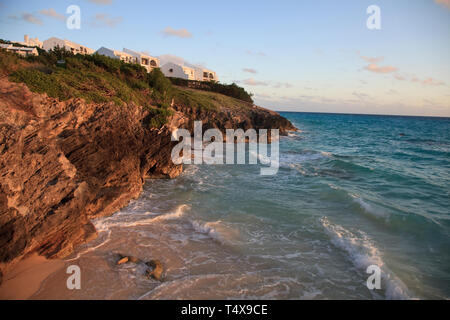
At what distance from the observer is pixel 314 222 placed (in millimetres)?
11125

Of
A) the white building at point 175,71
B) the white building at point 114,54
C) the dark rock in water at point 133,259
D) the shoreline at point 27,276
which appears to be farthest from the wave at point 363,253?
the white building at point 175,71

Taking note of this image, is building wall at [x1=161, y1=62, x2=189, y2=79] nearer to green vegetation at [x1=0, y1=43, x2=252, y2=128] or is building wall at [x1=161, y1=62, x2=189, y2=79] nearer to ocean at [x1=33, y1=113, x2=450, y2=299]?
green vegetation at [x1=0, y1=43, x2=252, y2=128]

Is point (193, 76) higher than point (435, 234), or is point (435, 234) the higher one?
point (193, 76)

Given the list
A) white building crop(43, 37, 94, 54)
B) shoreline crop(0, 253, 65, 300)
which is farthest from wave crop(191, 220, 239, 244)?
white building crop(43, 37, 94, 54)

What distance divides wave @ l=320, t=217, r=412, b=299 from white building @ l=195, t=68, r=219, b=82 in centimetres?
5809

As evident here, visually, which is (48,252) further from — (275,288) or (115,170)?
(275,288)

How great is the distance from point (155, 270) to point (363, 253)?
695cm

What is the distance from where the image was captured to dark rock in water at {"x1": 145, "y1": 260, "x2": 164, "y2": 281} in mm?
7137

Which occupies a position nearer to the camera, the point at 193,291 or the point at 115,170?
the point at 193,291

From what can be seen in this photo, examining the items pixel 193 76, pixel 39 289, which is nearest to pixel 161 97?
pixel 39 289

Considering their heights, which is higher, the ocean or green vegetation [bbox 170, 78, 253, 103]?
green vegetation [bbox 170, 78, 253, 103]

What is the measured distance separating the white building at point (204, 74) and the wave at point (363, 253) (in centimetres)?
5809

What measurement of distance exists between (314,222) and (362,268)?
3.19 metres

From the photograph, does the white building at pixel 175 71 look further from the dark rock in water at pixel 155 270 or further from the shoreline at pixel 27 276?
the dark rock in water at pixel 155 270
